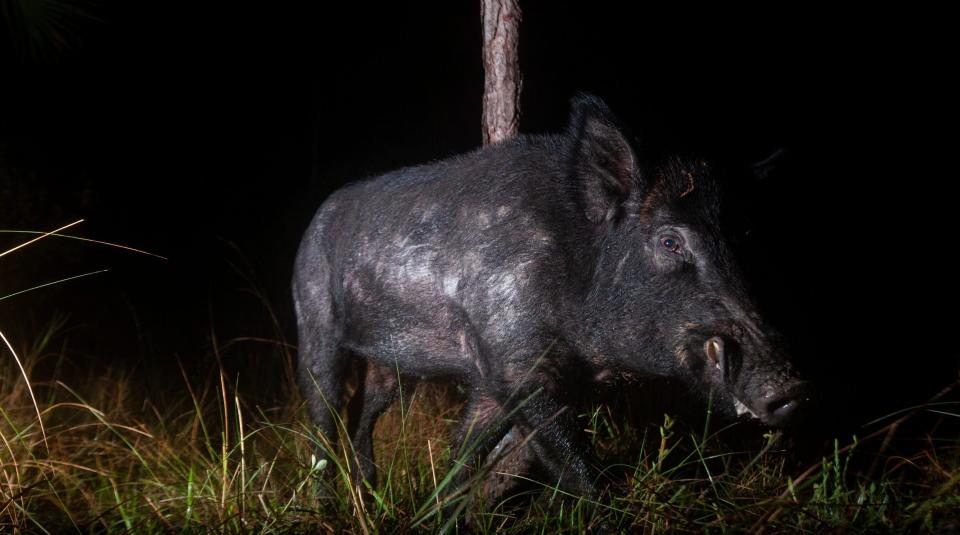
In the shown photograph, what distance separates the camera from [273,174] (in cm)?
688

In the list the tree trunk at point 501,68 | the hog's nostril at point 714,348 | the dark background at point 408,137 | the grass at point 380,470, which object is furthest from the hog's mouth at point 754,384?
the tree trunk at point 501,68

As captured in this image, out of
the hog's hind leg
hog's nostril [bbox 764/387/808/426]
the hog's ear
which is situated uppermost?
the hog's ear

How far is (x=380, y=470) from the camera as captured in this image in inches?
154

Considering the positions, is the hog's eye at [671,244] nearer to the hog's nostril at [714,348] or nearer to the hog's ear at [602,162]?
the hog's ear at [602,162]

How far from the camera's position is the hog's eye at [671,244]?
9.38ft

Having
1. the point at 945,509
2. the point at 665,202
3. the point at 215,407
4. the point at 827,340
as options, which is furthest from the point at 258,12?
the point at 945,509

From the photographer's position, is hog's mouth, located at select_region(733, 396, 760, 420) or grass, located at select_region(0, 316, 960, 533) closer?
grass, located at select_region(0, 316, 960, 533)

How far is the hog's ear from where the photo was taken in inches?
119

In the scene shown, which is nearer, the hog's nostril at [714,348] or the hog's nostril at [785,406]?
the hog's nostril at [785,406]

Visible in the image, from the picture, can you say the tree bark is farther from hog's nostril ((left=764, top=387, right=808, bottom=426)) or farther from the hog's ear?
hog's nostril ((left=764, top=387, right=808, bottom=426))

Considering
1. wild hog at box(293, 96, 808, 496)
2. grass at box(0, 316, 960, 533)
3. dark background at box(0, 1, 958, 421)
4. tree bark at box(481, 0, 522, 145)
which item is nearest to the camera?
grass at box(0, 316, 960, 533)

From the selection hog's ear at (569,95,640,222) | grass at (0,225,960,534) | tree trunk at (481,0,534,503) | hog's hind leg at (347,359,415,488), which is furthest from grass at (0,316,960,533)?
tree trunk at (481,0,534,503)

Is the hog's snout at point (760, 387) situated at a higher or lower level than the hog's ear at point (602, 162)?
lower

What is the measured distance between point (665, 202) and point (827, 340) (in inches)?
69.6
